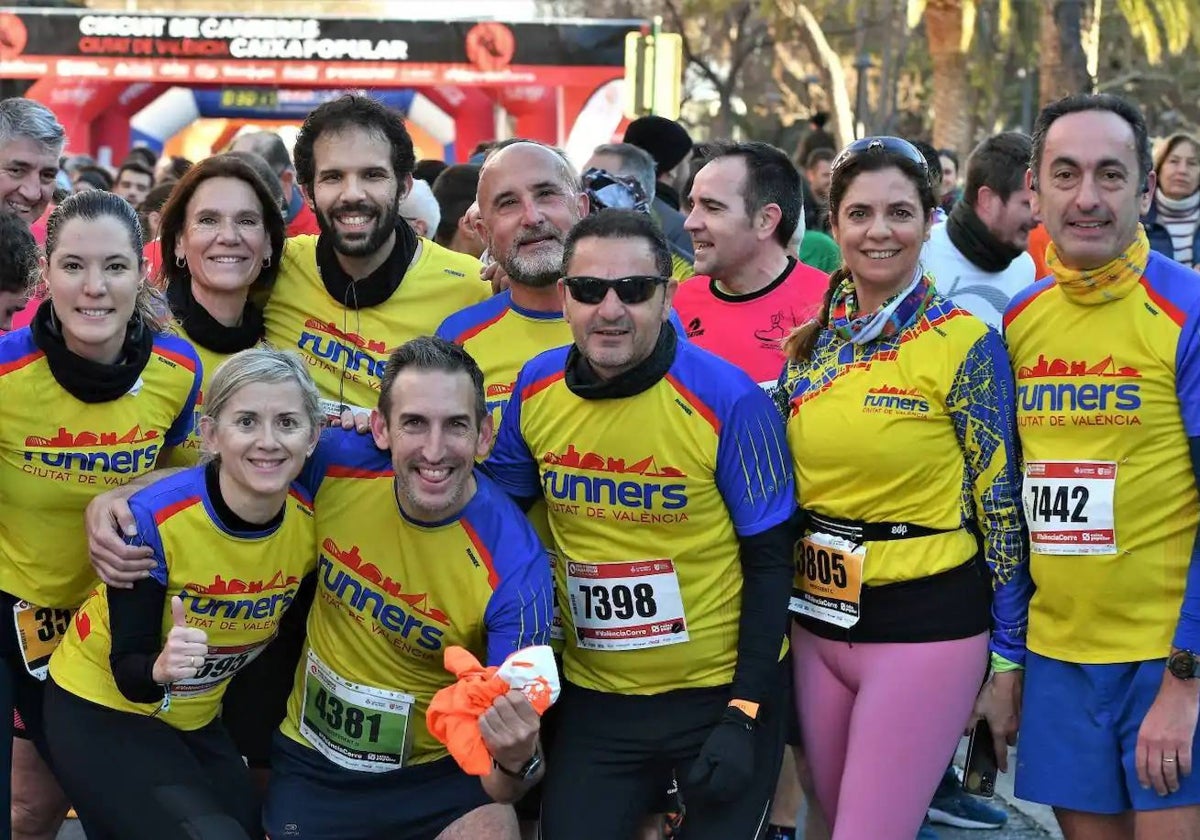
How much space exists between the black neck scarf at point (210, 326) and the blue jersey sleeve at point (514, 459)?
0.86 m

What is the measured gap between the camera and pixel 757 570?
139 inches

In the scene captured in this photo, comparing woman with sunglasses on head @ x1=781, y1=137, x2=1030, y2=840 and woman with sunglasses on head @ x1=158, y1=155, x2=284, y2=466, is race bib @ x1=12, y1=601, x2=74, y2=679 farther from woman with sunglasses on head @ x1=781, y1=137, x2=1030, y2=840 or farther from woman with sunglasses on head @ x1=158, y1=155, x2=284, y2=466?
woman with sunglasses on head @ x1=781, y1=137, x2=1030, y2=840

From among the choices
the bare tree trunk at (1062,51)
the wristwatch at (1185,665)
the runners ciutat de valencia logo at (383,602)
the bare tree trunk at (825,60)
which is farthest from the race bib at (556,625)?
the bare tree trunk at (825,60)

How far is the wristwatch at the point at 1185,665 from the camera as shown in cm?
323

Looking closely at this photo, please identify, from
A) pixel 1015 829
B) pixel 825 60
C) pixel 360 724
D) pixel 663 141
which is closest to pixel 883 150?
pixel 360 724

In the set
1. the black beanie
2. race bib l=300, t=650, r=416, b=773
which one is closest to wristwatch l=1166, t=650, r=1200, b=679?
race bib l=300, t=650, r=416, b=773

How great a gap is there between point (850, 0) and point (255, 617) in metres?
24.4

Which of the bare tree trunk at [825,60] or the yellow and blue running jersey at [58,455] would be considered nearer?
the yellow and blue running jersey at [58,455]

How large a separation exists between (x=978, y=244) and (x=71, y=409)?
10.5ft

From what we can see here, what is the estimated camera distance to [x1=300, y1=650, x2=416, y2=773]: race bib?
143 inches

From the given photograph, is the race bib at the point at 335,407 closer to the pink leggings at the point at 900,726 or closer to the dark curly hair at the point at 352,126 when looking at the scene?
the dark curly hair at the point at 352,126

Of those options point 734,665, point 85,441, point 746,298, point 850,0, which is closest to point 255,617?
point 85,441

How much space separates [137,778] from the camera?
11.6 ft

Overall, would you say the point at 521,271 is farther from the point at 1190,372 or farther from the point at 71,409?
the point at 1190,372
